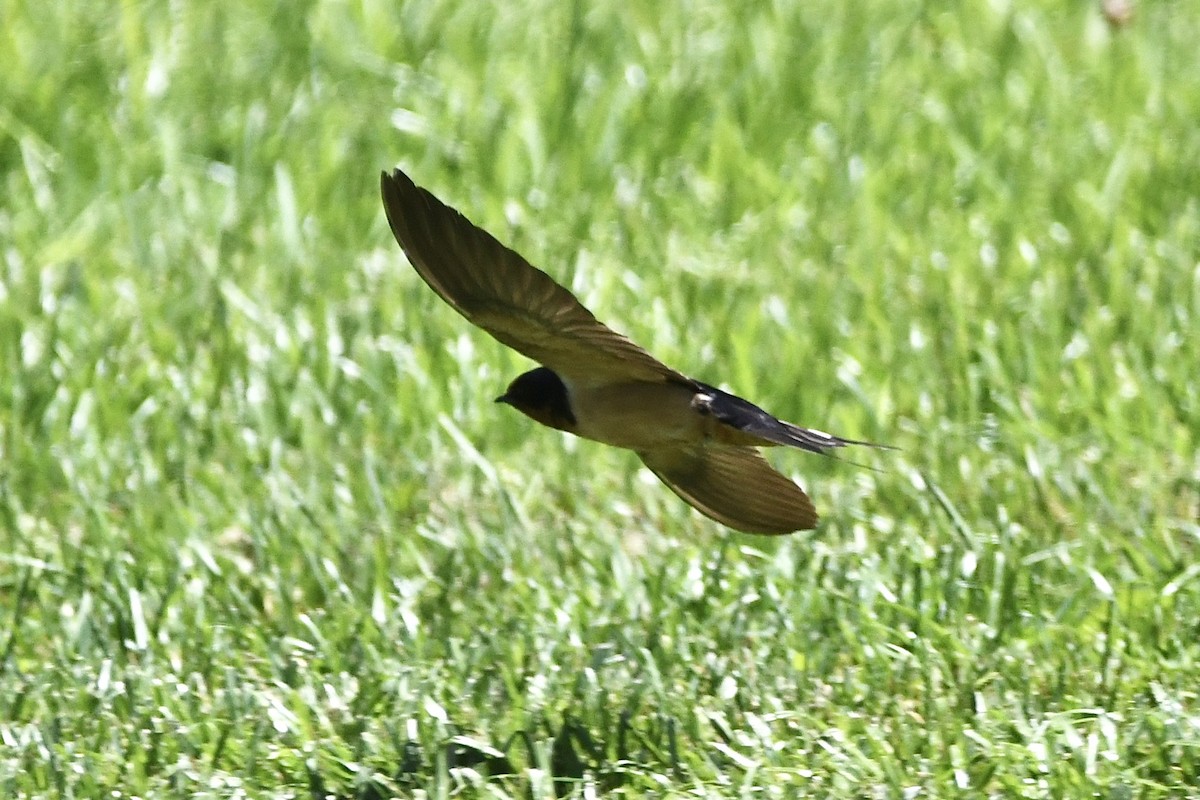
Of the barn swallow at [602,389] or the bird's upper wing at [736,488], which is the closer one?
the barn swallow at [602,389]

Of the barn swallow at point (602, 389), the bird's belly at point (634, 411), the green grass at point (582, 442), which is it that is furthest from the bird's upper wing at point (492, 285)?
the green grass at point (582, 442)

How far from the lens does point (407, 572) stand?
4.84 metres

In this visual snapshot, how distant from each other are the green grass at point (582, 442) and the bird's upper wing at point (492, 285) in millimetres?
698

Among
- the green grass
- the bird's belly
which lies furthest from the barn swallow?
the green grass

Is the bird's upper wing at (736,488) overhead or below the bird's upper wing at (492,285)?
below

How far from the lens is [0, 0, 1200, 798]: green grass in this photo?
4086 millimetres

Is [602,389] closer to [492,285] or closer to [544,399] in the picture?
[544,399]

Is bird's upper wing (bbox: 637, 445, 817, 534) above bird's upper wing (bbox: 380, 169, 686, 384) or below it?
below

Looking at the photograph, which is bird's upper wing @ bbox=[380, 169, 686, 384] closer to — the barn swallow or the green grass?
the barn swallow

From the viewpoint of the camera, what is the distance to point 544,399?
13.6 feet

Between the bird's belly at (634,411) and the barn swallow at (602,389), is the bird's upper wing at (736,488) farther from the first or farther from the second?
the bird's belly at (634,411)

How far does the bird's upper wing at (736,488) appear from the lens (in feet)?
13.7

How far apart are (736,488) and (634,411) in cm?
33

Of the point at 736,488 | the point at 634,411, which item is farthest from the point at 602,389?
the point at 736,488
